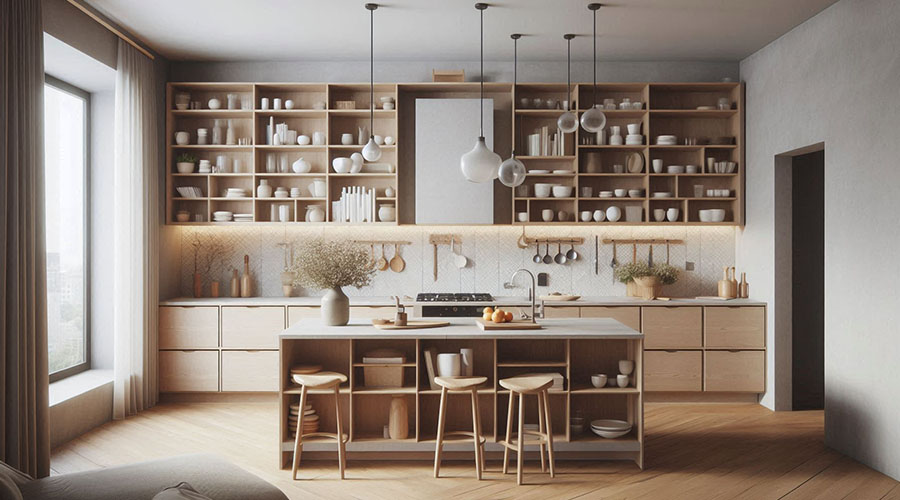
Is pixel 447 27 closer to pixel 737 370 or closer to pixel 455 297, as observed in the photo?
pixel 455 297

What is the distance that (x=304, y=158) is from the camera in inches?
247

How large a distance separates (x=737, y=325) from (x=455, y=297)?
8.12 ft

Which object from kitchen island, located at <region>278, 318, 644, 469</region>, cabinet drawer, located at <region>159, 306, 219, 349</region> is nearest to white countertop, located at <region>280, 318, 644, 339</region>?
kitchen island, located at <region>278, 318, 644, 469</region>

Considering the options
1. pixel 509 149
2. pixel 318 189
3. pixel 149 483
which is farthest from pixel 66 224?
pixel 509 149

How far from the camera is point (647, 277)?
595 centimetres

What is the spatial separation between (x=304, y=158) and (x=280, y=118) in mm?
441

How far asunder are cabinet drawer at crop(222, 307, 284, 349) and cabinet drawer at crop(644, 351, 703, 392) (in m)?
3.26

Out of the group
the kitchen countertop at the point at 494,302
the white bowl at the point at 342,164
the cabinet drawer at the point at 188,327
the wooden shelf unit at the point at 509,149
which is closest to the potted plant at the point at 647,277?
the kitchen countertop at the point at 494,302

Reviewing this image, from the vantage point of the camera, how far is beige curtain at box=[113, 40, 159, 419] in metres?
5.18

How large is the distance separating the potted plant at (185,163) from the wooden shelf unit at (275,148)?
0.21 ft

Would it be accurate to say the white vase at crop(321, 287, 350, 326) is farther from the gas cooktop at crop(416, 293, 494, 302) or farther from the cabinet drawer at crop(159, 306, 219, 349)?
the cabinet drawer at crop(159, 306, 219, 349)

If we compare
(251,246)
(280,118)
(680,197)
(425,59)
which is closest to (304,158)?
(280,118)

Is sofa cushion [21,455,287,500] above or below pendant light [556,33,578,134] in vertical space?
below

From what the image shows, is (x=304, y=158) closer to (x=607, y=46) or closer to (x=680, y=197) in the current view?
(x=607, y=46)
